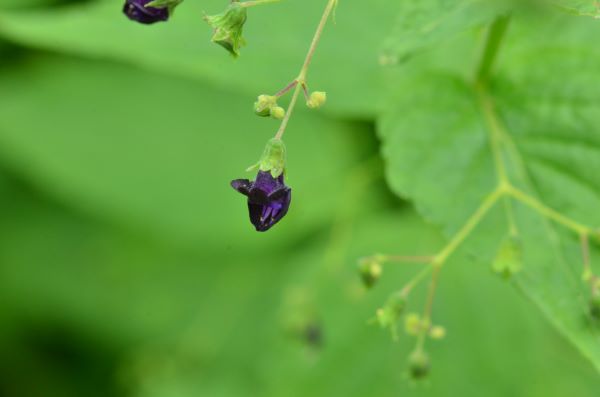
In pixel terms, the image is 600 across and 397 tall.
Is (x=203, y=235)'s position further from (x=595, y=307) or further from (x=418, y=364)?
(x=595, y=307)

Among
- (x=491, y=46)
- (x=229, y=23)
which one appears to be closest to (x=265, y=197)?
(x=229, y=23)

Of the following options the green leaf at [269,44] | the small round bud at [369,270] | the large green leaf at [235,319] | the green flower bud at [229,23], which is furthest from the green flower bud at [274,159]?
the large green leaf at [235,319]

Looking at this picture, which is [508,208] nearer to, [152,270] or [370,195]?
[370,195]

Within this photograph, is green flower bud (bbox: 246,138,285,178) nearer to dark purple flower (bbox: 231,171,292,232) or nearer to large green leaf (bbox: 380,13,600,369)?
dark purple flower (bbox: 231,171,292,232)

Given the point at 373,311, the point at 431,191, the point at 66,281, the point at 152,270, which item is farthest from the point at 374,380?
the point at 66,281

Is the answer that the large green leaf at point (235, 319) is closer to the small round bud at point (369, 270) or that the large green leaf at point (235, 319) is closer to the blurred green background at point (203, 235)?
the blurred green background at point (203, 235)

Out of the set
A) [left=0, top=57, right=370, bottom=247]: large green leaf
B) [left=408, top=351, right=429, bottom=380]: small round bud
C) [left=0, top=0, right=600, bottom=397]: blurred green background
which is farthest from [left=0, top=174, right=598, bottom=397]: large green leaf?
[left=408, top=351, right=429, bottom=380]: small round bud
